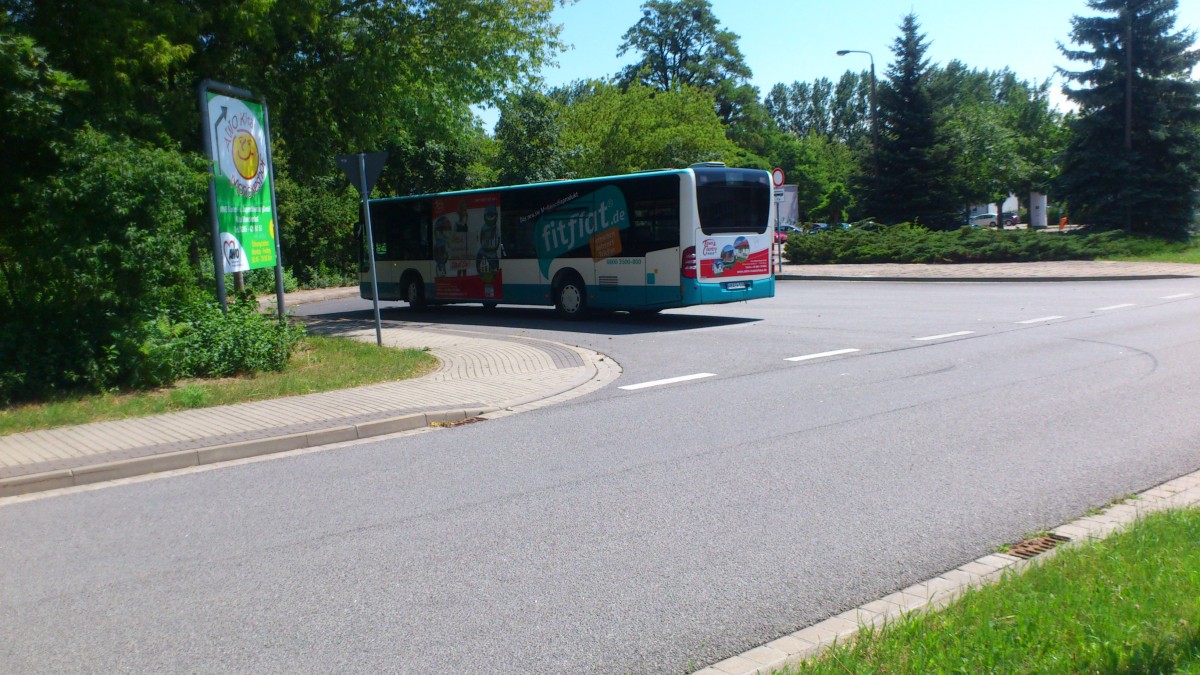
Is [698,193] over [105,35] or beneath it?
beneath

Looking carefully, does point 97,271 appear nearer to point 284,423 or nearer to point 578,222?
point 284,423

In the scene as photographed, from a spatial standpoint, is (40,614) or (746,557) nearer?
(40,614)

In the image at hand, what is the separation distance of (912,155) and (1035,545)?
4182cm

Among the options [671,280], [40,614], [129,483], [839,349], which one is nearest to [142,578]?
[40,614]

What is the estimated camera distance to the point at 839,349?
1438 cm

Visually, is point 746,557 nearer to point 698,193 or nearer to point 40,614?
point 40,614

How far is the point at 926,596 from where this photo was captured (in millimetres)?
4785

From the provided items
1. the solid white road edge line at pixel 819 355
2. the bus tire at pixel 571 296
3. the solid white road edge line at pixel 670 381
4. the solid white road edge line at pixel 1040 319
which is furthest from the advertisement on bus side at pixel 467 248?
the solid white road edge line at pixel 1040 319

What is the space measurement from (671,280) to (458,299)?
6554 mm

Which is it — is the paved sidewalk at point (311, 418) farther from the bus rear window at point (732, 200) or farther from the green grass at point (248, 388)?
the bus rear window at point (732, 200)

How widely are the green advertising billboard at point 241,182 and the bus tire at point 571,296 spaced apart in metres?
6.99

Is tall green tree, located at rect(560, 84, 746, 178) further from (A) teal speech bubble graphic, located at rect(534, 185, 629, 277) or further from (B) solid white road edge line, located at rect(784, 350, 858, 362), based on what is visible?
(B) solid white road edge line, located at rect(784, 350, 858, 362)

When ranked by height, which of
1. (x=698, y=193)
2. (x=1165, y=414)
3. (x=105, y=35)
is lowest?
(x=1165, y=414)

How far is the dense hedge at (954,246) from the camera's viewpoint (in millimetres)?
30906
